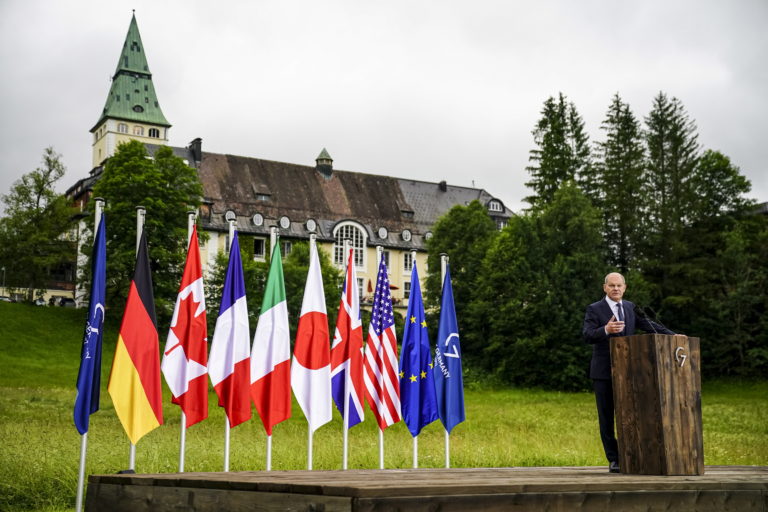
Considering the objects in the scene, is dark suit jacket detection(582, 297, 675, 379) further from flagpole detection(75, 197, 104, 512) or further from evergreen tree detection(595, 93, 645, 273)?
evergreen tree detection(595, 93, 645, 273)

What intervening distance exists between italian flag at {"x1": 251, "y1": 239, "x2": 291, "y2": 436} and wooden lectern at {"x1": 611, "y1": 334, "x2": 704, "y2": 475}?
216 inches

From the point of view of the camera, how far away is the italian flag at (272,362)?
11523mm

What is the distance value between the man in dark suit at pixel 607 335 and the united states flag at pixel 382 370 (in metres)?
4.83

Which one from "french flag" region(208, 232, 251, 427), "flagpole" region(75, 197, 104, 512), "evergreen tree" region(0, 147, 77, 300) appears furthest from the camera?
"evergreen tree" region(0, 147, 77, 300)

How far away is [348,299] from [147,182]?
131 feet

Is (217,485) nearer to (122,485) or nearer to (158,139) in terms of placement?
(122,485)

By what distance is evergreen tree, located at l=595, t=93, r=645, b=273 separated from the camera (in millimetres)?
53219

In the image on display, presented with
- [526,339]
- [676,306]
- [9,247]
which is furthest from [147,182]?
[676,306]

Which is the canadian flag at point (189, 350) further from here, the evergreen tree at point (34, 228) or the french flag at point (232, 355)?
the evergreen tree at point (34, 228)

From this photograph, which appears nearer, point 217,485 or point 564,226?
point 217,485

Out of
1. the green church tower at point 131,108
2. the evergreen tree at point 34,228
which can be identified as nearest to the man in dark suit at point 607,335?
the evergreen tree at point 34,228

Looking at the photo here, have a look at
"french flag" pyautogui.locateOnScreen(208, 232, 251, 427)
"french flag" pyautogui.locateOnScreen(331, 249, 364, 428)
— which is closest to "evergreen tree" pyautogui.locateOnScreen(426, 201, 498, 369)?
"french flag" pyautogui.locateOnScreen(331, 249, 364, 428)

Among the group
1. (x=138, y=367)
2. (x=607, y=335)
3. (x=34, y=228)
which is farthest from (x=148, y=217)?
(x=607, y=335)

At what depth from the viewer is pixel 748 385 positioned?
4547cm
